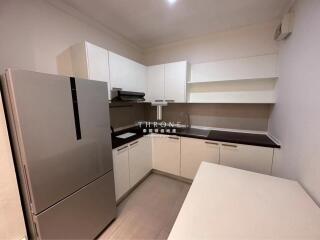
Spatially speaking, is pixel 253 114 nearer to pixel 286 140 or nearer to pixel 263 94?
pixel 263 94

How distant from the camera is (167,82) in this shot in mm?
2438

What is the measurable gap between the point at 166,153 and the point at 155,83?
4.19 ft

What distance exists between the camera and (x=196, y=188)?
3.24 ft

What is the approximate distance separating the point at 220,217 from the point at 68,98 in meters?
1.30

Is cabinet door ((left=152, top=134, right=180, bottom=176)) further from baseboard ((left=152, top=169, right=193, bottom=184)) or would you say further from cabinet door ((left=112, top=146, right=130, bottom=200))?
cabinet door ((left=112, top=146, right=130, bottom=200))

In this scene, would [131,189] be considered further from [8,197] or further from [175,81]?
[175,81]

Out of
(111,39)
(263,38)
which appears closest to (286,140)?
(263,38)

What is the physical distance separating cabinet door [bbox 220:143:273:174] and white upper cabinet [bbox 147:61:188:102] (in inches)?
41.0

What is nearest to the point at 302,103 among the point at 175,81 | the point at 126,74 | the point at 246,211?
the point at 246,211

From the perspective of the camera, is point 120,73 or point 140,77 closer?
point 120,73

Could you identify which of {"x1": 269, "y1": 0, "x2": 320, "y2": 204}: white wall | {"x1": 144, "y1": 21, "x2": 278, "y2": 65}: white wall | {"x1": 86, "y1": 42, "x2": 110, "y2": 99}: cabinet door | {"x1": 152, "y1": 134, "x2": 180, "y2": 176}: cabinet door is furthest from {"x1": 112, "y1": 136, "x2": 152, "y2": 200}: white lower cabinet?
{"x1": 269, "y1": 0, "x2": 320, "y2": 204}: white wall

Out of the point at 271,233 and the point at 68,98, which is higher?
the point at 68,98

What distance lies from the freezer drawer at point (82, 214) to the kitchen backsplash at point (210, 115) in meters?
1.14

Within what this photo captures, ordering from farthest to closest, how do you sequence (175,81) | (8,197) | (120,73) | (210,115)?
(210,115) < (175,81) < (120,73) < (8,197)
